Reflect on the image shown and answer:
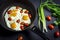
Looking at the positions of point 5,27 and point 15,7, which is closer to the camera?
point 5,27

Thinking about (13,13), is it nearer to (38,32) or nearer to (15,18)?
(15,18)

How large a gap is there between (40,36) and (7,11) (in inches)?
12.0

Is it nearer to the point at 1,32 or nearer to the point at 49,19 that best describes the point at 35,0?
the point at 49,19

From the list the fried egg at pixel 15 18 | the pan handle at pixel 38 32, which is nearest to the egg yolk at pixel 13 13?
the fried egg at pixel 15 18

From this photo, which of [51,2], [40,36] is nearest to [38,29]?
[40,36]

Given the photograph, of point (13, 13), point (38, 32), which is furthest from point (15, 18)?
point (38, 32)

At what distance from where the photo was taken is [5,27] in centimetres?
142

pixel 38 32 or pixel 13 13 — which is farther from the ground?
pixel 13 13

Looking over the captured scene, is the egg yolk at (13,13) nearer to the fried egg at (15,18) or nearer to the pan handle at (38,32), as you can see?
the fried egg at (15,18)

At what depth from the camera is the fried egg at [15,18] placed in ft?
4.76

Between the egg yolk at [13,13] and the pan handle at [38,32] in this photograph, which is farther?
the egg yolk at [13,13]

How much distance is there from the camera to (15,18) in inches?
58.5

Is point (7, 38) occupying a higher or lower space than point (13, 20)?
lower

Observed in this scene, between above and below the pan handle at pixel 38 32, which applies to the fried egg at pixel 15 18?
above
